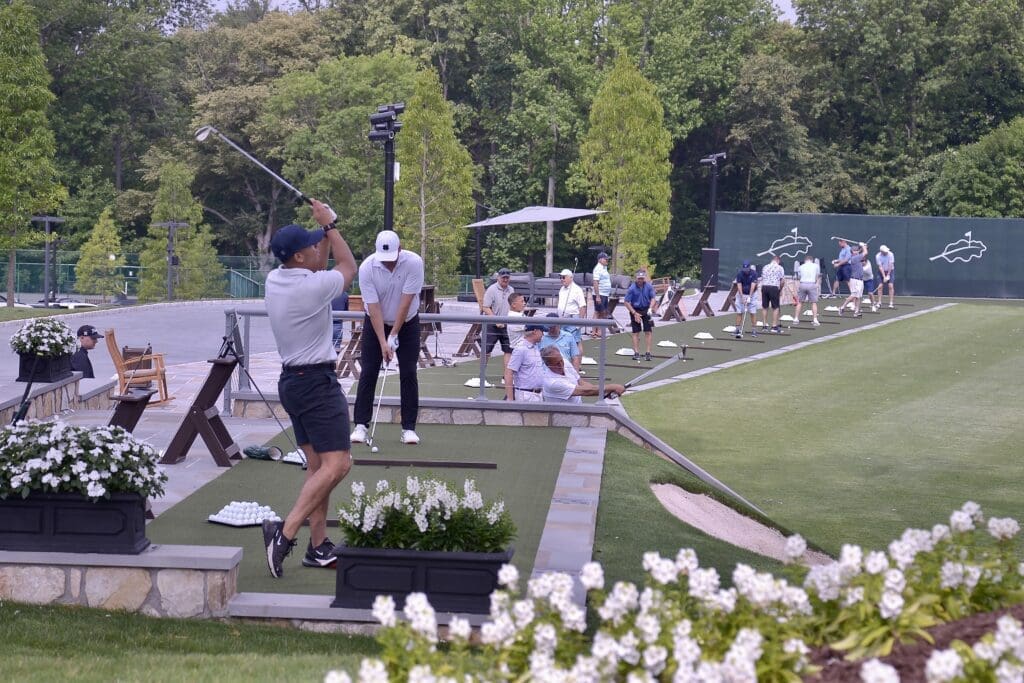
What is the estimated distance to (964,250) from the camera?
44.6m

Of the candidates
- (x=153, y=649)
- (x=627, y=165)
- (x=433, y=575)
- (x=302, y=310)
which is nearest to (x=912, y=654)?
(x=433, y=575)

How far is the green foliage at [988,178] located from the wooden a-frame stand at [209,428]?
4976 cm

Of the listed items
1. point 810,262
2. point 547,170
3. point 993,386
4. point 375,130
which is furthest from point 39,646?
point 547,170

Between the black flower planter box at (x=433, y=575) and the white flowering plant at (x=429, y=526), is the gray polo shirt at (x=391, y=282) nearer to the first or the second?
the white flowering plant at (x=429, y=526)

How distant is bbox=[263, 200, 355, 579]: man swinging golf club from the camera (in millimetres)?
6617

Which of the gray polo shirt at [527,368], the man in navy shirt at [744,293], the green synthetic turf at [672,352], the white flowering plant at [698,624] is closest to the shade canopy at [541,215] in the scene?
the green synthetic turf at [672,352]

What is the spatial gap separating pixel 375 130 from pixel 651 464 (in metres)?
11.2

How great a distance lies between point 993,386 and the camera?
832 inches

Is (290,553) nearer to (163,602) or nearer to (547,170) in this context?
(163,602)

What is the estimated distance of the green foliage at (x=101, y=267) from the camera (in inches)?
1775

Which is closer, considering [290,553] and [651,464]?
[290,553]

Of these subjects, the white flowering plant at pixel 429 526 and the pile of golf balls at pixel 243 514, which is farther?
the pile of golf balls at pixel 243 514

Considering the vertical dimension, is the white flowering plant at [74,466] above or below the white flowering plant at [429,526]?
above

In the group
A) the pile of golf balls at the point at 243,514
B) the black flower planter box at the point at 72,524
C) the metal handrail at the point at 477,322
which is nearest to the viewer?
the black flower planter box at the point at 72,524
